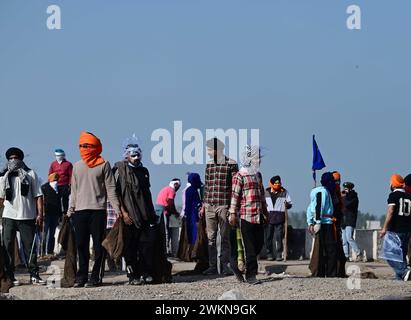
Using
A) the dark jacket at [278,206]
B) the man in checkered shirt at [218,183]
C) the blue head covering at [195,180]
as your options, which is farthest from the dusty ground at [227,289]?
the dark jacket at [278,206]

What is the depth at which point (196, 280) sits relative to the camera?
56.9ft

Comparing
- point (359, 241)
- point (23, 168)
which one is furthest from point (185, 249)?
point (359, 241)

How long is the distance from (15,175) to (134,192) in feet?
5.53

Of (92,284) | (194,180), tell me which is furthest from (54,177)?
(92,284)

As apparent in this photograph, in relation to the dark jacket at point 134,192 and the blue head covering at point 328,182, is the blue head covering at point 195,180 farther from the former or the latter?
the dark jacket at point 134,192

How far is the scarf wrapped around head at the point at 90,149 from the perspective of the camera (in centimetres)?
1616

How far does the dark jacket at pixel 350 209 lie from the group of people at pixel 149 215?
6292 millimetres

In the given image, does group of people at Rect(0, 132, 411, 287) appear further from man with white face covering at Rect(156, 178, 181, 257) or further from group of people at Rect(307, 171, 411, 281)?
man with white face covering at Rect(156, 178, 181, 257)

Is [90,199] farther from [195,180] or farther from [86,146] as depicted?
[195,180]

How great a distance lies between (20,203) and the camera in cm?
1675
